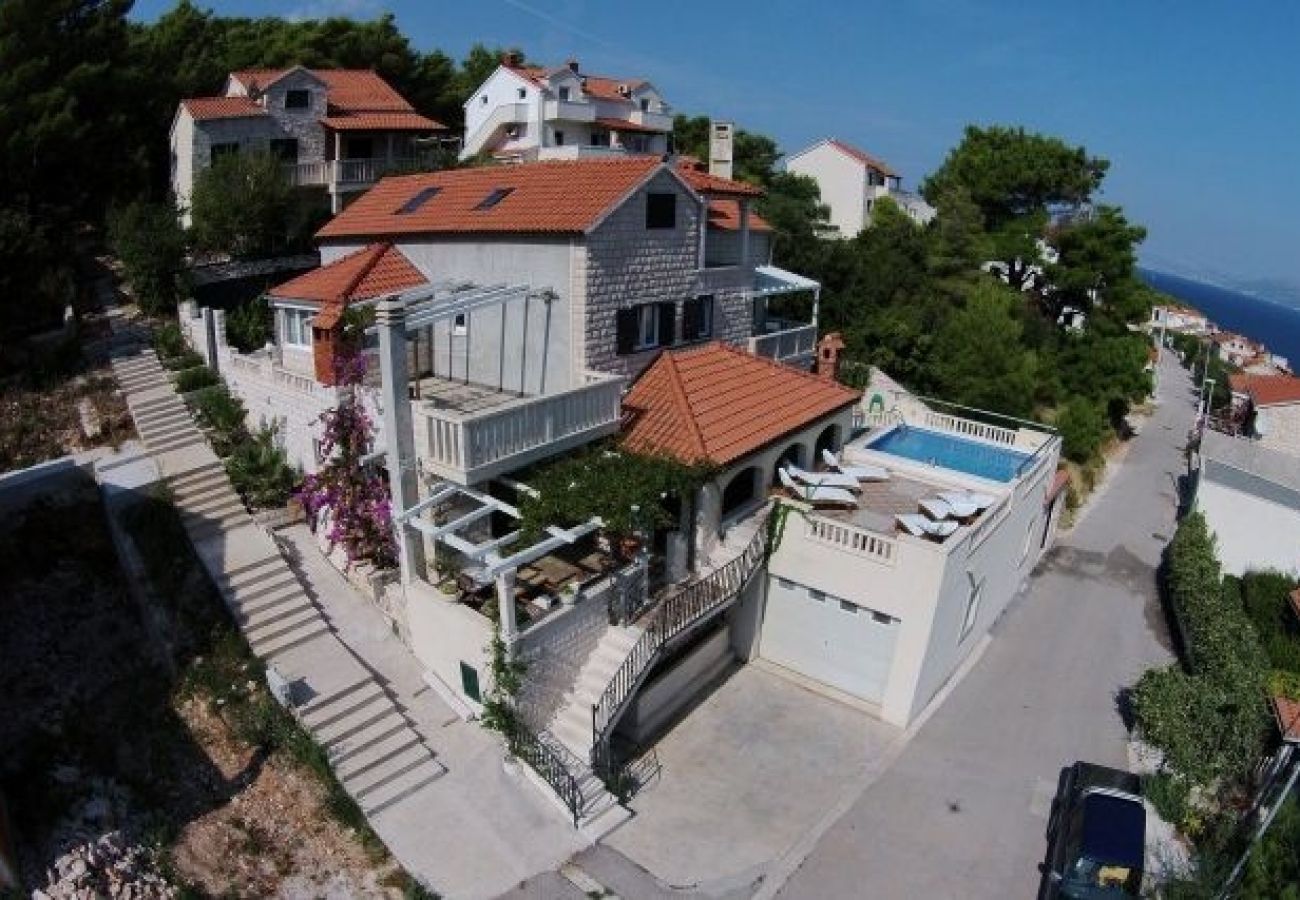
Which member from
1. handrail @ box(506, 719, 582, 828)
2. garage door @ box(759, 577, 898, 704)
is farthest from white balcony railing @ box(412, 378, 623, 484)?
garage door @ box(759, 577, 898, 704)

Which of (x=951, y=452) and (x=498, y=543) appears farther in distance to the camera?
(x=951, y=452)

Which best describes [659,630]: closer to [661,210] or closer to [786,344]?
[661,210]

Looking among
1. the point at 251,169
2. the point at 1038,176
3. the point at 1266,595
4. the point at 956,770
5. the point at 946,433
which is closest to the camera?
the point at 956,770

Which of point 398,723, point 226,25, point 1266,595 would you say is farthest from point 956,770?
point 226,25

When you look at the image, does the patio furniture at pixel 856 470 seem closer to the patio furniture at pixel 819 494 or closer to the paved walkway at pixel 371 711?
the patio furniture at pixel 819 494

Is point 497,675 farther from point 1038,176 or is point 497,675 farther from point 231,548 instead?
point 1038,176

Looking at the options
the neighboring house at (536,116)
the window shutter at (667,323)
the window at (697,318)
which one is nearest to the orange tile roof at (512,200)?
the window shutter at (667,323)

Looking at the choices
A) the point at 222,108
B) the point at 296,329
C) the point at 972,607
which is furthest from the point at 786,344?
the point at 222,108
